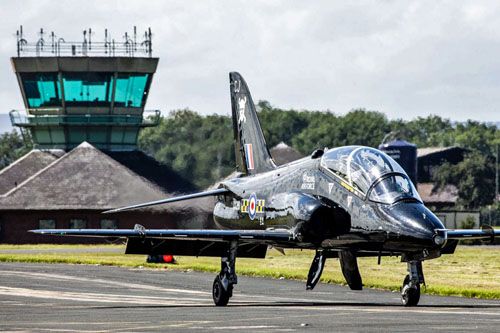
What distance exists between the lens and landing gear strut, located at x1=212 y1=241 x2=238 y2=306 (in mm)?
28844

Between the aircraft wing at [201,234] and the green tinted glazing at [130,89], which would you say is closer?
the aircraft wing at [201,234]

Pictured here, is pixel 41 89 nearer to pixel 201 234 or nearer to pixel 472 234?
pixel 201 234

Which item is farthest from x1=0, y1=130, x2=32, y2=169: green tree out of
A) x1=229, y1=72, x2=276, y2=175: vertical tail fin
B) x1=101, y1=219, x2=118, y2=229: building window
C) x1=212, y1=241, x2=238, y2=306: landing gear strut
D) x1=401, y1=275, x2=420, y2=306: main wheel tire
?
x1=401, y1=275, x2=420, y2=306: main wheel tire

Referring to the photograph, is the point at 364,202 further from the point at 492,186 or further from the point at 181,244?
the point at 492,186

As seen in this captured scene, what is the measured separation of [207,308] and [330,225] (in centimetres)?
309

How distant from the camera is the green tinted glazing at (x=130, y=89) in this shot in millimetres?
89625

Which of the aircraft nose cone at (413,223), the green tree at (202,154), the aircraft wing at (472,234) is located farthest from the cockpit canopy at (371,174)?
the green tree at (202,154)

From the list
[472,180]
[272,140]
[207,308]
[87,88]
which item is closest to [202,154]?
[87,88]

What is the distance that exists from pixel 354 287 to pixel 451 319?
5.79m

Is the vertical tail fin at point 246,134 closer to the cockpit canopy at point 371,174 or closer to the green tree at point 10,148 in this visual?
the cockpit canopy at point 371,174

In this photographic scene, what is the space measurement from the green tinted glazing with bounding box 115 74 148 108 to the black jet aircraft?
2297 inches

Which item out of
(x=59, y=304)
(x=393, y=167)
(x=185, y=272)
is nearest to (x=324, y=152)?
(x=393, y=167)

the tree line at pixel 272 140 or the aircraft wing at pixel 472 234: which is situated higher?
the tree line at pixel 272 140

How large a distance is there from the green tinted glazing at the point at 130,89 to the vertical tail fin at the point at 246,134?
171 ft
